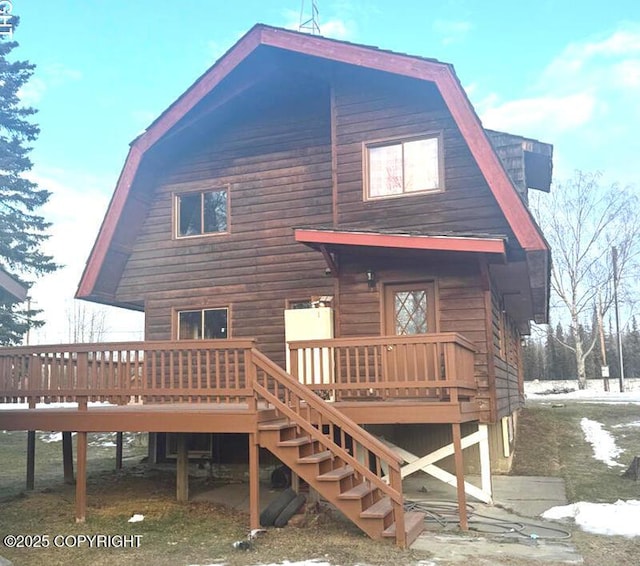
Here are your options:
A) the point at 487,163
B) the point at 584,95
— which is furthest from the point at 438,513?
the point at 584,95

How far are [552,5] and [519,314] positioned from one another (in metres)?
8.49

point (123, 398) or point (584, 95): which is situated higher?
point (584, 95)

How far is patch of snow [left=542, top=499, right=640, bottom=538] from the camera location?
24.6ft

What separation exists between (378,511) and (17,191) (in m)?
21.2

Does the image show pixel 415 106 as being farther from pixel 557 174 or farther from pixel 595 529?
pixel 557 174

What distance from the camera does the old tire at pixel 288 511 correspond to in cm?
760

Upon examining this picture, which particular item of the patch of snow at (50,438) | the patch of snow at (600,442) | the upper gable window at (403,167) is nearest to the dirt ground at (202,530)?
the patch of snow at (600,442)

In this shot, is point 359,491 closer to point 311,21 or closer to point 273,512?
point 273,512

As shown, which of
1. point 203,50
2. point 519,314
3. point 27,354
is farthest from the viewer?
point 203,50

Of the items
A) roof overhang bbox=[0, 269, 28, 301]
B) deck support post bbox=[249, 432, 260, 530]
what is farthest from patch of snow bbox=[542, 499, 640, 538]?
roof overhang bbox=[0, 269, 28, 301]

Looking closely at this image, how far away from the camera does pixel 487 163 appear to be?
9.38 m

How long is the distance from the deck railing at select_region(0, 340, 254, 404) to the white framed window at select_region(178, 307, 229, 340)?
3065mm

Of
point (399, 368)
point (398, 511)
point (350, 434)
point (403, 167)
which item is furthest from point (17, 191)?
point (398, 511)

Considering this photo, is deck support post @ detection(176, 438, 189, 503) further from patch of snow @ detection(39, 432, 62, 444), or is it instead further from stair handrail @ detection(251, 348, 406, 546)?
patch of snow @ detection(39, 432, 62, 444)
